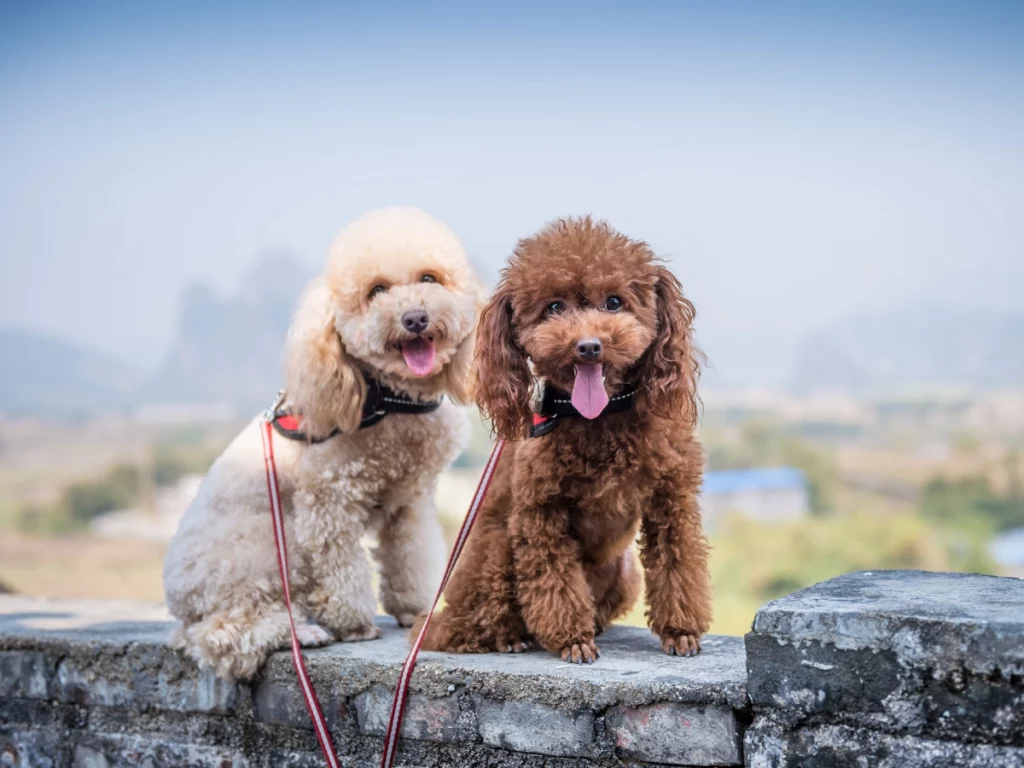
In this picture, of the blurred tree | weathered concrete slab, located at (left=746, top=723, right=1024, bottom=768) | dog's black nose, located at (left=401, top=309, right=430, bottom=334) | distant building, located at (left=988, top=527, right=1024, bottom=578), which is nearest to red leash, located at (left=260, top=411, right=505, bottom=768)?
dog's black nose, located at (left=401, top=309, right=430, bottom=334)

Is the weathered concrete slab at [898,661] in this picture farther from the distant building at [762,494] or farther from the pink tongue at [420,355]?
the distant building at [762,494]

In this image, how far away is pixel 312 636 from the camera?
294cm

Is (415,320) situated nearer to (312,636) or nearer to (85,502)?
(312,636)

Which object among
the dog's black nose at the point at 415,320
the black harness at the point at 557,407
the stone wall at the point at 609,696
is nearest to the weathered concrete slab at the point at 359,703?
the stone wall at the point at 609,696

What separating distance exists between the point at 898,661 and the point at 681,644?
656 millimetres

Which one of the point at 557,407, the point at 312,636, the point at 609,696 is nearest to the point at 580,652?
the point at 609,696

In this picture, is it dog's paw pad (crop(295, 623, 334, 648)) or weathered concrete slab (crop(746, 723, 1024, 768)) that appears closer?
weathered concrete slab (crop(746, 723, 1024, 768))

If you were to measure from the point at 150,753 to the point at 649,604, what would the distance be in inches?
63.0

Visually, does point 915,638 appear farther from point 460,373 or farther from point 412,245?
point 412,245

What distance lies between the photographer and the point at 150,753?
3117 mm

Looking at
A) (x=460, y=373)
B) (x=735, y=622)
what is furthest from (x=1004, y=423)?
(x=460, y=373)

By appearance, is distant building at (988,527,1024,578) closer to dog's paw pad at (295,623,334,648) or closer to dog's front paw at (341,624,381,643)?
dog's front paw at (341,624,381,643)

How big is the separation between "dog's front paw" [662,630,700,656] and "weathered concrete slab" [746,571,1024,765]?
37 cm

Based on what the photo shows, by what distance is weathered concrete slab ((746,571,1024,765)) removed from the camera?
1947 mm
